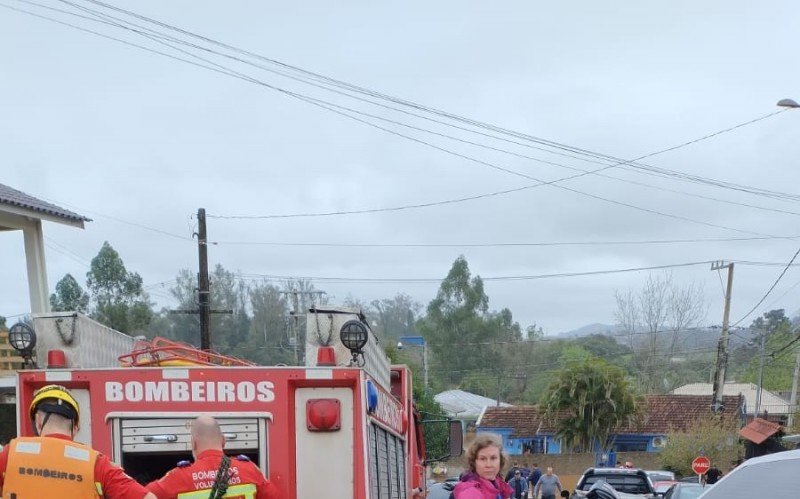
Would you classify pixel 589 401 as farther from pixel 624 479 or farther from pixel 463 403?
pixel 463 403

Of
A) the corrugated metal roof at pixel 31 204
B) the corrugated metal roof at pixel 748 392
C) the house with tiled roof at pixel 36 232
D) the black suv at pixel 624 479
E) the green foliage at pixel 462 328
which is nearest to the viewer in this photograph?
the black suv at pixel 624 479

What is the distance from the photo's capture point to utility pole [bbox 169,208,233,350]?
29109 mm

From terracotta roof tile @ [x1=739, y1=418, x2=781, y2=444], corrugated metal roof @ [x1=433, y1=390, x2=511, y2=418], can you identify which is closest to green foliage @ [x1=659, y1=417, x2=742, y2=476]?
terracotta roof tile @ [x1=739, y1=418, x2=781, y2=444]

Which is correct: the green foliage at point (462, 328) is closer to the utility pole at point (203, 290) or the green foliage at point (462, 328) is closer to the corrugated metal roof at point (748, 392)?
the corrugated metal roof at point (748, 392)

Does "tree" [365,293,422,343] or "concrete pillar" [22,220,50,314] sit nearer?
"concrete pillar" [22,220,50,314]

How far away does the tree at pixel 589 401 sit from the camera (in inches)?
1698

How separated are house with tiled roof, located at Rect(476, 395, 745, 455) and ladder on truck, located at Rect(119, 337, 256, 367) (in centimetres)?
5024

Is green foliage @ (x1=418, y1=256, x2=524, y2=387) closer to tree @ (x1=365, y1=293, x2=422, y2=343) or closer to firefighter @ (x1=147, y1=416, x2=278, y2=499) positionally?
tree @ (x1=365, y1=293, x2=422, y2=343)

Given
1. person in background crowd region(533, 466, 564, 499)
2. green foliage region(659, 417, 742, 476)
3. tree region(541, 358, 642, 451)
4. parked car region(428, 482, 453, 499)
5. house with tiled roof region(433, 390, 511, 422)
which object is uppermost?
parked car region(428, 482, 453, 499)

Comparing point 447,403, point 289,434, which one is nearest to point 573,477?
point 447,403

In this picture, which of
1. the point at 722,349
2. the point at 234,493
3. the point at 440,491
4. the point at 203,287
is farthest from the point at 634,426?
Result: the point at 234,493

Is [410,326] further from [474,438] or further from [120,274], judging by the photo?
[474,438]

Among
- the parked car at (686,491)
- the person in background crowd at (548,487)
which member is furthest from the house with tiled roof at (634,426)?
the parked car at (686,491)

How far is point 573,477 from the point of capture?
47156 millimetres
